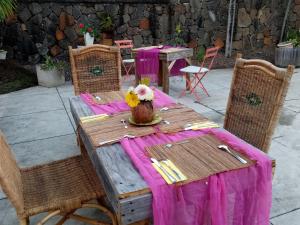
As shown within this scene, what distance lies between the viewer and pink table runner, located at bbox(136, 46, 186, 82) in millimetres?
5383

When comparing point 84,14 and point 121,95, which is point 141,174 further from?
point 84,14

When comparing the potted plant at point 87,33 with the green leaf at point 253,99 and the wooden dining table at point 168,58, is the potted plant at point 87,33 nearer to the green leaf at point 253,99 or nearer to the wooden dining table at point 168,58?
the wooden dining table at point 168,58

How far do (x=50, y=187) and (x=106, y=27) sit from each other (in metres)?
6.07

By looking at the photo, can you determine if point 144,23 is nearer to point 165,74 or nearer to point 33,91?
point 165,74

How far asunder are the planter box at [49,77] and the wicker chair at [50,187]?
166 inches

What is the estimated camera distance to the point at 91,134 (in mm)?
1830

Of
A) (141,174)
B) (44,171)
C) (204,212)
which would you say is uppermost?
(141,174)

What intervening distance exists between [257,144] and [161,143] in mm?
814

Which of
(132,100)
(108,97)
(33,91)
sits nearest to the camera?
(132,100)

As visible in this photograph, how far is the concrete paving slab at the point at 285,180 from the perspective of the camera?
2.39 metres

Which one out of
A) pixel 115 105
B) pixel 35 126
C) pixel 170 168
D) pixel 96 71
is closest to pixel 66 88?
pixel 35 126

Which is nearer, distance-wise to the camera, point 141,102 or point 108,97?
point 141,102

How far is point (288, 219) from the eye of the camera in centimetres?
224

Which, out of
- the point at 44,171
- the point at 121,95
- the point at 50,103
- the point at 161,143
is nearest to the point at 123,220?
the point at 161,143
